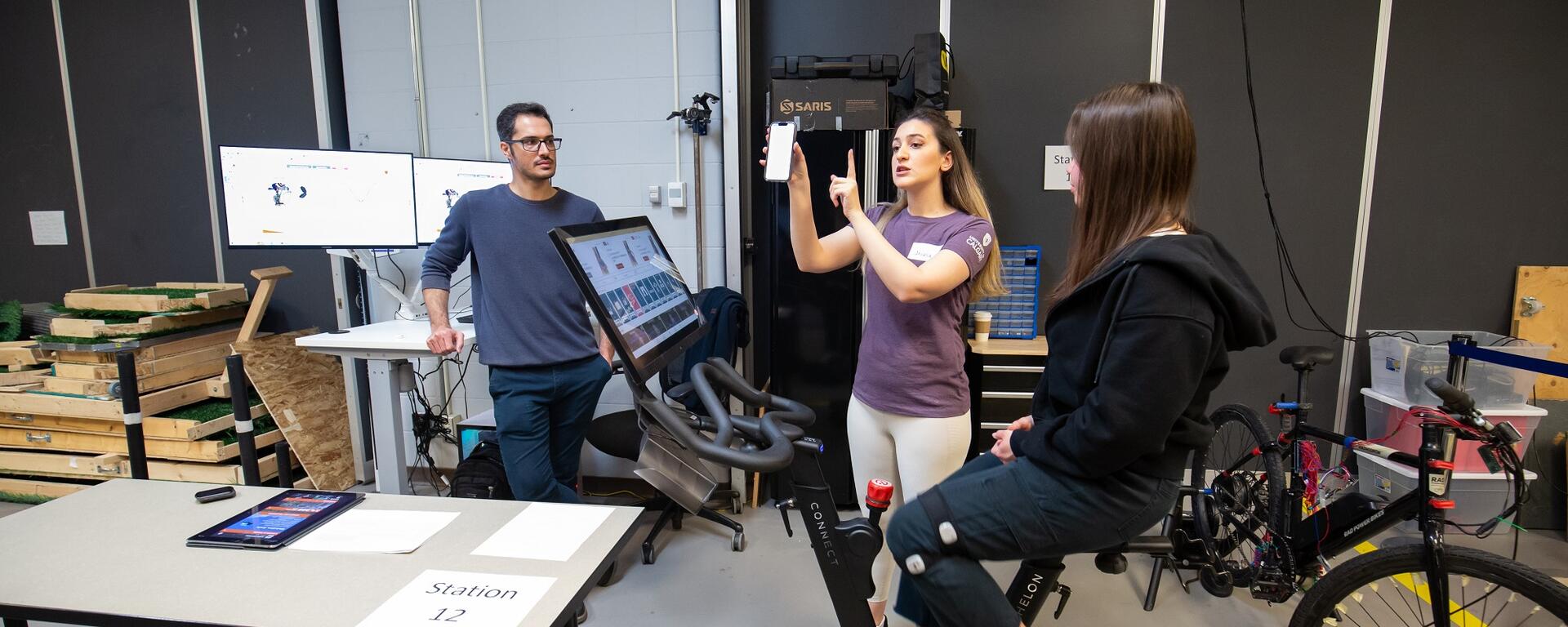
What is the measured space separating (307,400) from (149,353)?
2.00 ft

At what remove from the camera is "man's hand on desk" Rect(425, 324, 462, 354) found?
2.14 meters

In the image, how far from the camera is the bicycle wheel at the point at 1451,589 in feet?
4.98

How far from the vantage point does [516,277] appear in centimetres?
211

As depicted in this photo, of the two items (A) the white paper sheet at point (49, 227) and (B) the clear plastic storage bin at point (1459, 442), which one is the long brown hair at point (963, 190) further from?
(A) the white paper sheet at point (49, 227)

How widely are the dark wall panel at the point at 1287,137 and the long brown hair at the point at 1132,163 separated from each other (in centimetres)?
218

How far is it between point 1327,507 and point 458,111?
3.82 meters

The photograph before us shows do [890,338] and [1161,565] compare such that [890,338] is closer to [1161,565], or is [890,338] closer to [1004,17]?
[1161,565]

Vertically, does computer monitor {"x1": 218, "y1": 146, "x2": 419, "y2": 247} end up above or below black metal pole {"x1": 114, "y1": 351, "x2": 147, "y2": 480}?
above

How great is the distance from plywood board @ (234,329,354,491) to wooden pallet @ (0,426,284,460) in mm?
128

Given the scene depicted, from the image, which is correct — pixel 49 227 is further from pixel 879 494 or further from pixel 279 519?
pixel 879 494

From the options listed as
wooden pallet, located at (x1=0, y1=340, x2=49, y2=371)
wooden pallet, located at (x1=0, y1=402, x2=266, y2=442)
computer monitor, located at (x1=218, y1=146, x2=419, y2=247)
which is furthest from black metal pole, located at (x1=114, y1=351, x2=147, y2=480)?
wooden pallet, located at (x1=0, y1=340, x2=49, y2=371)

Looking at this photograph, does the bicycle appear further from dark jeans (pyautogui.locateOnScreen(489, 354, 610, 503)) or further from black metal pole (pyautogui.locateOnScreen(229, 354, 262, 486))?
black metal pole (pyautogui.locateOnScreen(229, 354, 262, 486))

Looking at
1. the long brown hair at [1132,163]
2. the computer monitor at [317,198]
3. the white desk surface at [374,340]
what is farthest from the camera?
the computer monitor at [317,198]

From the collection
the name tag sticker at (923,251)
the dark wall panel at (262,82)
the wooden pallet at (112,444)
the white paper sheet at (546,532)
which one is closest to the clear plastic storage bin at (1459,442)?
the name tag sticker at (923,251)
